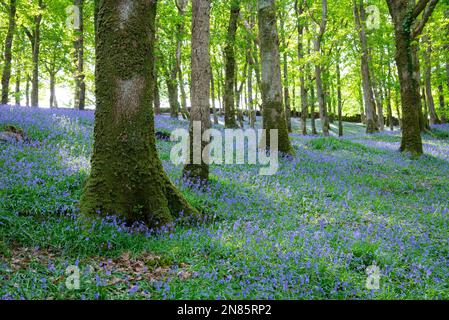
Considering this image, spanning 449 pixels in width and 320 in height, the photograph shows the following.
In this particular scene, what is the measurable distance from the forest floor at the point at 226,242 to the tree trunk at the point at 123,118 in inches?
16.1

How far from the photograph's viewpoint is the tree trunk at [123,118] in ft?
17.9

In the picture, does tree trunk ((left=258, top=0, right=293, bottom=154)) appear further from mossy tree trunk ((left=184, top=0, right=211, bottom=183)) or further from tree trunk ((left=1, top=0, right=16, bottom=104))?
tree trunk ((left=1, top=0, right=16, bottom=104))

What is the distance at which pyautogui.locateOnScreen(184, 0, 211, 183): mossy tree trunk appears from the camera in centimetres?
794

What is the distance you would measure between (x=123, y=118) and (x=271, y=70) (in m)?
7.87

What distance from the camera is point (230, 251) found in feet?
15.9

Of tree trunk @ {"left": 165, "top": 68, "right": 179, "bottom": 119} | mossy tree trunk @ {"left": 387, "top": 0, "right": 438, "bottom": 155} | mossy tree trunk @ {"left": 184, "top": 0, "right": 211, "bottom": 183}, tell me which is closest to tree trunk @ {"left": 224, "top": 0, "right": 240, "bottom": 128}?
tree trunk @ {"left": 165, "top": 68, "right": 179, "bottom": 119}

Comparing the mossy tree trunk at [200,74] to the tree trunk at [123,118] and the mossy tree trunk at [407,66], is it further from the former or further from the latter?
the mossy tree trunk at [407,66]

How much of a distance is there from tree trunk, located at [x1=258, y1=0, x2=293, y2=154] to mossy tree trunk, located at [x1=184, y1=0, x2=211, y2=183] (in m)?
4.63

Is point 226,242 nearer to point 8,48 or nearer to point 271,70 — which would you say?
point 271,70

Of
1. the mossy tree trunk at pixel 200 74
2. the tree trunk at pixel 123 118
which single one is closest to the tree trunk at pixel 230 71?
the mossy tree trunk at pixel 200 74
